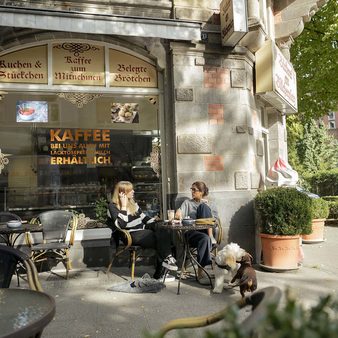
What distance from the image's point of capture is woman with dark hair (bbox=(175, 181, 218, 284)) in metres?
5.30

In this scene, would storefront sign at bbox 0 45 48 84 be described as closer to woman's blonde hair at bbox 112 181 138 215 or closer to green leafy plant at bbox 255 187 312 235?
woman's blonde hair at bbox 112 181 138 215

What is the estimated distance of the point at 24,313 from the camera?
1929mm

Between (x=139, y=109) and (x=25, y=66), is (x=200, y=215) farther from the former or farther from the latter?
(x=25, y=66)

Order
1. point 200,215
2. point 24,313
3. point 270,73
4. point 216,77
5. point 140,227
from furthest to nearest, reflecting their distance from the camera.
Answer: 1. point 270,73
2. point 216,77
3. point 140,227
4. point 200,215
5. point 24,313

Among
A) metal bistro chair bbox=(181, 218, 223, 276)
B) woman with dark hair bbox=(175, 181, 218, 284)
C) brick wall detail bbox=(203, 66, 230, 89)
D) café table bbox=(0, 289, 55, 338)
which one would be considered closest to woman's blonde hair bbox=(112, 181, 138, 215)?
woman with dark hair bbox=(175, 181, 218, 284)

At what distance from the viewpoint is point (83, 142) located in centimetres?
685

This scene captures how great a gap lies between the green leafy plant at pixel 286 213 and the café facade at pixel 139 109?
0.63 metres

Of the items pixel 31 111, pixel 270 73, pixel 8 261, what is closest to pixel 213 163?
pixel 270 73

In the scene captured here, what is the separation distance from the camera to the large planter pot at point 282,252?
5.86 meters

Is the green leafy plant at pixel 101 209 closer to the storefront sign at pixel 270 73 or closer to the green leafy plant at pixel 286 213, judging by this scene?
the green leafy plant at pixel 286 213

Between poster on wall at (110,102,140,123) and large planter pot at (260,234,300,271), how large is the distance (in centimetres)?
297

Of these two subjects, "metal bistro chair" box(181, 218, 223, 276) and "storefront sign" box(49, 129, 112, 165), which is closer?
"metal bistro chair" box(181, 218, 223, 276)

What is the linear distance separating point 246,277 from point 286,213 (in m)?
1.66

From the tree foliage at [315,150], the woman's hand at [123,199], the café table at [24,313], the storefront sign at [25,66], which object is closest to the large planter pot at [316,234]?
the woman's hand at [123,199]
